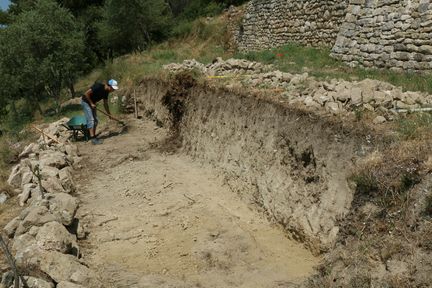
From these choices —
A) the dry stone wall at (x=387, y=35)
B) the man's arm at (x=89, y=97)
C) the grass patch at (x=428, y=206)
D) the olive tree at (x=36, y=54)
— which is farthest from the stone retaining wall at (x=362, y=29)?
the olive tree at (x=36, y=54)

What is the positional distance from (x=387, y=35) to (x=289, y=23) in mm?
5261

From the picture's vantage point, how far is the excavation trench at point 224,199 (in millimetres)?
5438

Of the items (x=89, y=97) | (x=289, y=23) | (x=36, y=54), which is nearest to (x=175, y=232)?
(x=89, y=97)

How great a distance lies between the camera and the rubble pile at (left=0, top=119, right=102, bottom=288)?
4.95 m

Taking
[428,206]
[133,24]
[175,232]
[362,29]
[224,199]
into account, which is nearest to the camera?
[428,206]

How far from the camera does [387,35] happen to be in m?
8.94

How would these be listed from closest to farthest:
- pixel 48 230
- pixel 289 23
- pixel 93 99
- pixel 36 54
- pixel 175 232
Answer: pixel 48 230, pixel 175 232, pixel 93 99, pixel 289 23, pixel 36 54

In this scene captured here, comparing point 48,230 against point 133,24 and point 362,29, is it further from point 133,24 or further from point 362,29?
point 133,24

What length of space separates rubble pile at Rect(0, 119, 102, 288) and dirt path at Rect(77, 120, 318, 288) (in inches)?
14.6

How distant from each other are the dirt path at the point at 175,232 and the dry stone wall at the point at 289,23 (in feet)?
18.7

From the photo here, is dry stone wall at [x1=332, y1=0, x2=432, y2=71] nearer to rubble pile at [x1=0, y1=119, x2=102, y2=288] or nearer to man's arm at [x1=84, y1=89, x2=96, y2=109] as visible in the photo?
man's arm at [x1=84, y1=89, x2=96, y2=109]

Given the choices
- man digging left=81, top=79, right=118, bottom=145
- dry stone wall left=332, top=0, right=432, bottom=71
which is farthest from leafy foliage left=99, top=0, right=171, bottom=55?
dry stone wall left=332, top=0, right=432, bottom=71

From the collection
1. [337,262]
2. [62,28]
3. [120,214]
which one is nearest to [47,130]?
[120,214]

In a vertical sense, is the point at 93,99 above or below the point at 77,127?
above
